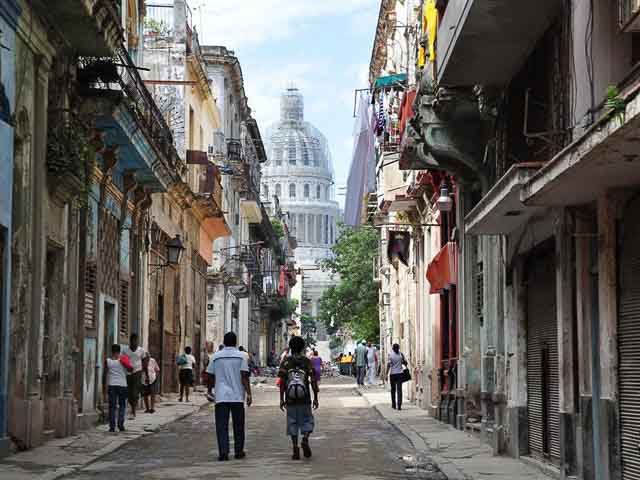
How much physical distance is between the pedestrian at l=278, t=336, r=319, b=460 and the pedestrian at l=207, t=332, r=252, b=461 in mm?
466

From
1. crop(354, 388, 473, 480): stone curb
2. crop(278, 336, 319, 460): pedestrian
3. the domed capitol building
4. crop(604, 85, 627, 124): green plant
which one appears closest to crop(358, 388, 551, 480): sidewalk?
crop(354, 388, 473, 480): stone curb

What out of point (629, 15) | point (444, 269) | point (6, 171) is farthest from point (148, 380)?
point (629, 15)

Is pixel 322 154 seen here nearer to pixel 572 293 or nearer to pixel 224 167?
pixel 224 167

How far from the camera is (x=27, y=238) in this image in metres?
16.7

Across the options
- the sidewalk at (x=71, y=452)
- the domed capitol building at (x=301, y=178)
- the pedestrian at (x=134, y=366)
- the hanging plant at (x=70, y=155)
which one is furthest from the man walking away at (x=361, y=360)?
the domed capitol building at (x=301, y=178)

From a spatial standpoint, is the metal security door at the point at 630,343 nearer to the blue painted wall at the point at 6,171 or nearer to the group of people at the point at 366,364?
the blue painted wall at the point at 6,171

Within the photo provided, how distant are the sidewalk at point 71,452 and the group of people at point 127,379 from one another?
353mm

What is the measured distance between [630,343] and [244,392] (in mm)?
6245

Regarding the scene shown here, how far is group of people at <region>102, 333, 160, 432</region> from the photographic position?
20797 millimetres

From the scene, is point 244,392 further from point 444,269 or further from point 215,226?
point 215,226

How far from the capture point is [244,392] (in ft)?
54.0

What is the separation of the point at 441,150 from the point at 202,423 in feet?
25.1

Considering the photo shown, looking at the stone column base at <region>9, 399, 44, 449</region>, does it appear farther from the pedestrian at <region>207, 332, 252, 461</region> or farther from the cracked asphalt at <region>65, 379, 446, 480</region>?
the pedestrian at <region>207, 332, 252, 461</region>

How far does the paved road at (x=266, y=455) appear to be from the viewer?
14.2 metres
